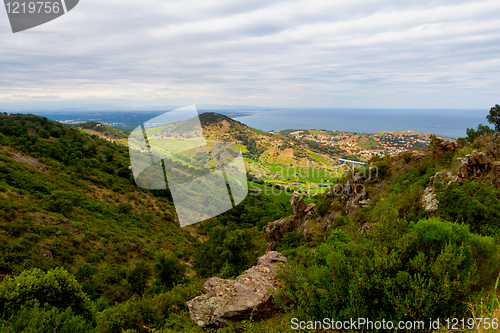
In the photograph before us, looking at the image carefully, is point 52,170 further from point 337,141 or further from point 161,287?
point 337,141

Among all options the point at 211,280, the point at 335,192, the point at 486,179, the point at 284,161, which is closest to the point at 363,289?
the point at 211,280

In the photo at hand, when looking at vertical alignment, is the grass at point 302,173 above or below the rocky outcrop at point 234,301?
below

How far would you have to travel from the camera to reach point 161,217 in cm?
3628

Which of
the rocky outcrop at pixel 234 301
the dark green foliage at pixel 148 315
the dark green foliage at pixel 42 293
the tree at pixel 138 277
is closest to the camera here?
the dark green foliage at pixel 42 293

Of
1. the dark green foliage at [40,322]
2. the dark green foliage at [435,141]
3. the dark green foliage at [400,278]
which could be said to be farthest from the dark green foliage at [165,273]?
the dark green foliage at [435,141]

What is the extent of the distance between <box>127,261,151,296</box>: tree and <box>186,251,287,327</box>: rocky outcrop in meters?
9.34

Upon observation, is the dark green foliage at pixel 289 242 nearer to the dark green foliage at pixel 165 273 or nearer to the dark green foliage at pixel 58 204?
the dark green foliage at pixel 165 273

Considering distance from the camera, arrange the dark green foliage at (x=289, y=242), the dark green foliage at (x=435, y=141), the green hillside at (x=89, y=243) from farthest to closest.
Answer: the dark green foliage at (x=435, y=141), the dark green foliage at (x=289, y=242), the green hillside at (x=89, y=243)

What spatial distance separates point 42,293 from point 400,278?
12510 millimetres

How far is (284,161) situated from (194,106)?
326ft

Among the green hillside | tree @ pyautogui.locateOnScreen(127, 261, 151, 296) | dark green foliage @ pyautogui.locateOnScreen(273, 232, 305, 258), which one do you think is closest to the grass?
the green hillside

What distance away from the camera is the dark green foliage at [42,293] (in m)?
7.94

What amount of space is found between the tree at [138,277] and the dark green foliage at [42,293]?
299 inches

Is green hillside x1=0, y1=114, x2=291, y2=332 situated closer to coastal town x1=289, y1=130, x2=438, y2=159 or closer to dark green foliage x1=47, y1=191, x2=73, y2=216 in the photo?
dark green foliage x1=47, y1=191, x2=73, y2=216
